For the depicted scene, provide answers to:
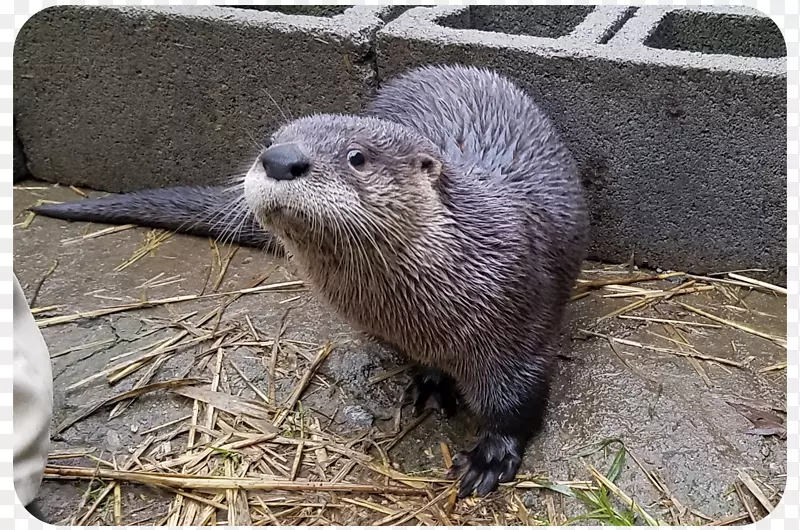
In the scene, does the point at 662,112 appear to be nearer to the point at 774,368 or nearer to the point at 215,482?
the point at 774,368

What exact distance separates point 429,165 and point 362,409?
0.63 meters

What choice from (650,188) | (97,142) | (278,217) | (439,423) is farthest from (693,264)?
(97,142)

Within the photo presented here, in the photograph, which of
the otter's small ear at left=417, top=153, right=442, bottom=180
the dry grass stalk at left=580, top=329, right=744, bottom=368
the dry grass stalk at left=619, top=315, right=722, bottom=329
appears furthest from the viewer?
the dry grass stalk at left=619, top=315, right=722, bottom=329

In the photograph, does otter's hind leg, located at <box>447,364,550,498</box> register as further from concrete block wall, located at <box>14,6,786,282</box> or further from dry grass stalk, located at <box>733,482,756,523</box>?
concrete block wall, located at <box>14,6,786,282</box>

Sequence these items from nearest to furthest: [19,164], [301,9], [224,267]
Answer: [224,267] → [301,9] → [19,164]

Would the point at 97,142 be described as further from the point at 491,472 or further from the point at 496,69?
the point at 491,472

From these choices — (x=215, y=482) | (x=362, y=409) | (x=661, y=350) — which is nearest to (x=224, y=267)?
(x=362, y=409)

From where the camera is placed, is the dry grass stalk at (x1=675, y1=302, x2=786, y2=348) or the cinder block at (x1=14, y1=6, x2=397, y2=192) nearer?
the dry grass stalk at (x1=675, y1=302, x2=786, y2=348)

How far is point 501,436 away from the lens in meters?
1.64

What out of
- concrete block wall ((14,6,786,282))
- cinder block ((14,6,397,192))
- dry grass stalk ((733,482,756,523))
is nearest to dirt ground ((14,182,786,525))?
dry grass stalk ((733,482,756,523))

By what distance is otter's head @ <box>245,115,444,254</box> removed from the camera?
4.08 feet

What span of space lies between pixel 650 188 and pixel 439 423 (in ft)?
2.70

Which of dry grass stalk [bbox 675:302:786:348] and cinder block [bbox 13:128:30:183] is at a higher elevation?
dry grass stalk [bbox 675:302:786:348]

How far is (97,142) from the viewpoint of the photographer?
8.41ft
